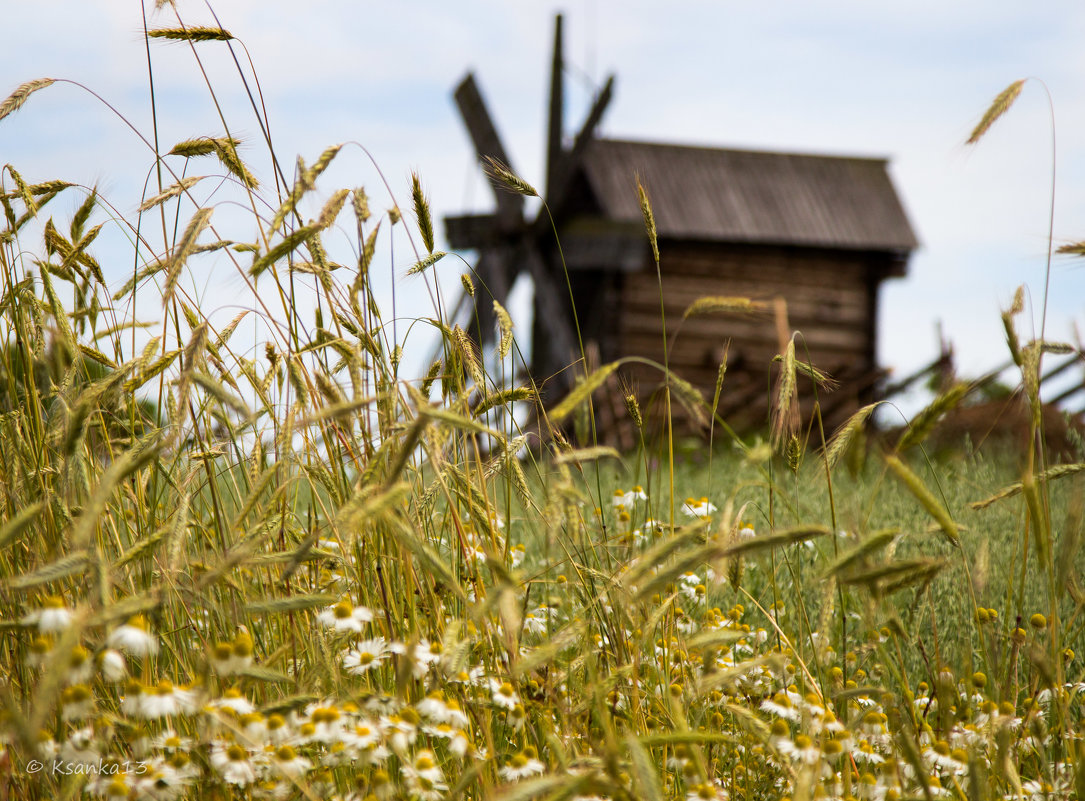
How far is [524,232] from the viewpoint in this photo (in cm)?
1320

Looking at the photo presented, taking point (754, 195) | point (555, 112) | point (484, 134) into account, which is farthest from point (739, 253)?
point (484, 134)

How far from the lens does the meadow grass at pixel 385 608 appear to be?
5.04 ft

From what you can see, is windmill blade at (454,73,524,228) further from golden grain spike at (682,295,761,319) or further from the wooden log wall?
golden grain spike at (682,295,761,319)

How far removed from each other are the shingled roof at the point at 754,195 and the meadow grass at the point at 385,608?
10388mm

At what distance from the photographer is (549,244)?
1334 cm

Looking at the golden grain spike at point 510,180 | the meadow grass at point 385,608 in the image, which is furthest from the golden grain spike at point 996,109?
the golden grain spike at point 510,180

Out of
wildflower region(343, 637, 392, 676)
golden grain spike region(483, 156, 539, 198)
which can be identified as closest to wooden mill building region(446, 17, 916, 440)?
golden grain spike region(483, 156, 539, 198)

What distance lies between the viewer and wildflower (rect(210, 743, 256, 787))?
1.57 metres

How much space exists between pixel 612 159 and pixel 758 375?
387 cm

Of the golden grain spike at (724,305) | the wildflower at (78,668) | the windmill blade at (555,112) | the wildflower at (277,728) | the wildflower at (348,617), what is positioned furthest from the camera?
the windmill blade at (555,112)

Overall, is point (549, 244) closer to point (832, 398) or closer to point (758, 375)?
point (758, 375)

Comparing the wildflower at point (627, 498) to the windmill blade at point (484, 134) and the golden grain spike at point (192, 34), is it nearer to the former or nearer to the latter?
the golden grain spike at point (192, 34)

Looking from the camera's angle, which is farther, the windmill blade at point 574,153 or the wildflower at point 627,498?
the windmill blade at point 574,153

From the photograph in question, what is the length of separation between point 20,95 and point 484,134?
38.6 ft
